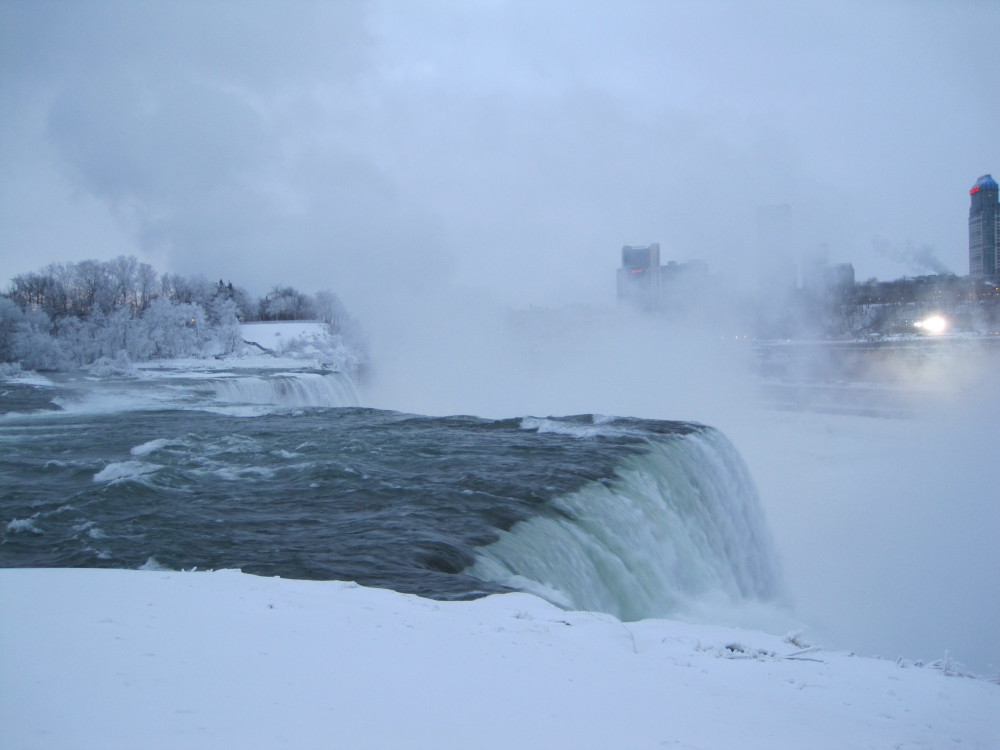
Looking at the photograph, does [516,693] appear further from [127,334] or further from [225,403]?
[127,334]

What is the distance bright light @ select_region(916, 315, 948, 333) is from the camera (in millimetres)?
38000

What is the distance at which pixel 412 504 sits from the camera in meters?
9.12

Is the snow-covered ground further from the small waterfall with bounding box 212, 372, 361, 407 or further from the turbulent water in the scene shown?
the small waterfall with bounding box 212, 372, 361, 407

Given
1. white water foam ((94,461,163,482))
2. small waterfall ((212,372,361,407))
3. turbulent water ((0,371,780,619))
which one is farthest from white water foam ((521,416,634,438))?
small waterfall ((212,372,361,407))

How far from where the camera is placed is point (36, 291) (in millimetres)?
42438

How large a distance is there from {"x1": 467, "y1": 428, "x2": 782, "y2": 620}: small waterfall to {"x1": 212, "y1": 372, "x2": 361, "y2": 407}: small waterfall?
Answer: 1546 centimetres

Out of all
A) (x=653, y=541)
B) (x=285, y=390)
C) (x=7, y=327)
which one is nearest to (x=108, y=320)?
(x=7, y=327)

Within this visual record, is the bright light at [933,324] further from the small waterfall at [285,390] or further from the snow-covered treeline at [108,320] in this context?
the snow-covered treeline at [108,320]

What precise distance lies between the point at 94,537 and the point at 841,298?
44688 millimetres

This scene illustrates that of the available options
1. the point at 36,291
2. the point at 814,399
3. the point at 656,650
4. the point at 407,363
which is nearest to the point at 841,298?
the point at 814,399

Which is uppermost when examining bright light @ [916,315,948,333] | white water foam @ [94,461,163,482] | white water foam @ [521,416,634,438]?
bright light @ [916,315,948,333]

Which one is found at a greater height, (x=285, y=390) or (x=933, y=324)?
(x=933, y=324)

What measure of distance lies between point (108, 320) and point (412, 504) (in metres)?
37.6

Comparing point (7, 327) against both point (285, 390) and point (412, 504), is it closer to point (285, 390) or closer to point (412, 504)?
point (285, 390)
